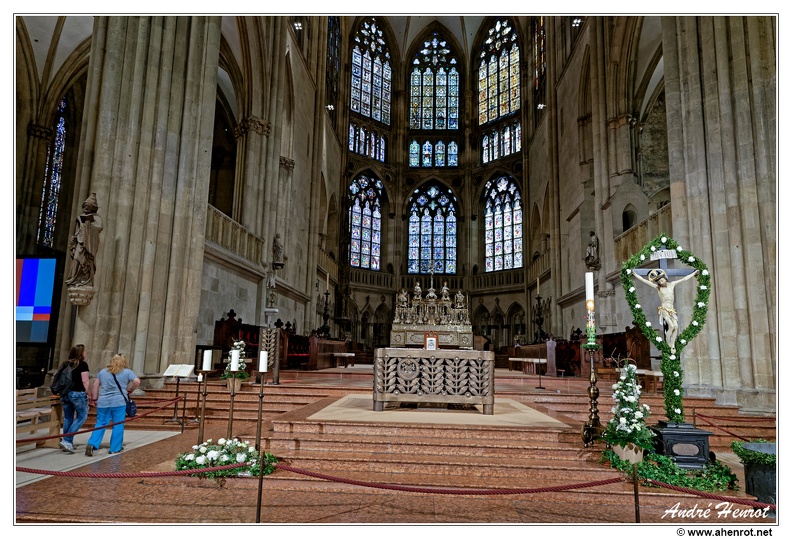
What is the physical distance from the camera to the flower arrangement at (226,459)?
449 cm

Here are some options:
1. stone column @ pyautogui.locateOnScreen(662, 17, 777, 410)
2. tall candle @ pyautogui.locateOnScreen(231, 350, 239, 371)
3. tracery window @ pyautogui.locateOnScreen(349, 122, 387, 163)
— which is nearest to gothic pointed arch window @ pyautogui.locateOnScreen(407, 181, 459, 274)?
tracery window @ pyautogui.locateOnScreen(349, 122, 387, 163)

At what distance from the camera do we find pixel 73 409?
648 centimetres

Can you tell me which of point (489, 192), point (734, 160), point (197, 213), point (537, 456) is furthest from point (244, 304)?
point (489, 192)

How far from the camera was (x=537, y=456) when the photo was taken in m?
5.08

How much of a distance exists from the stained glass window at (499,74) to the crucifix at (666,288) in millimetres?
26485

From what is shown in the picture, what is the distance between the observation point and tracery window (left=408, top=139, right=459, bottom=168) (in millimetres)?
32969

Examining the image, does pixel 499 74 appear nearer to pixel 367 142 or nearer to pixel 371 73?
pixel 371 73

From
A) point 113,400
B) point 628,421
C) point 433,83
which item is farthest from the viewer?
point 433,83

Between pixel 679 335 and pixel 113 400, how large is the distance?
6.71 m

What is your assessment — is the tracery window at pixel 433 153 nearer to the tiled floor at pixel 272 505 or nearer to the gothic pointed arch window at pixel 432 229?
the gothic pointed arch window at pixel 432 229

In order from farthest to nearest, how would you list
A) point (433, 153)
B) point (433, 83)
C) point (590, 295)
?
1. point (433, 83)
2. point (433, 153)
3. point (590, 295)

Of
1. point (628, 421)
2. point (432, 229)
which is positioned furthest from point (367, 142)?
point (628, 421)

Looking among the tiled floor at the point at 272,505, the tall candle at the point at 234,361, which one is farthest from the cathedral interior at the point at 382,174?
the tiled floor at the point at 272,505

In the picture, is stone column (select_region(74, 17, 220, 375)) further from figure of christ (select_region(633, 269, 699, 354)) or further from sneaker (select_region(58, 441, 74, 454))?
figure of christ (select_region(633, 269, 699, 354))
